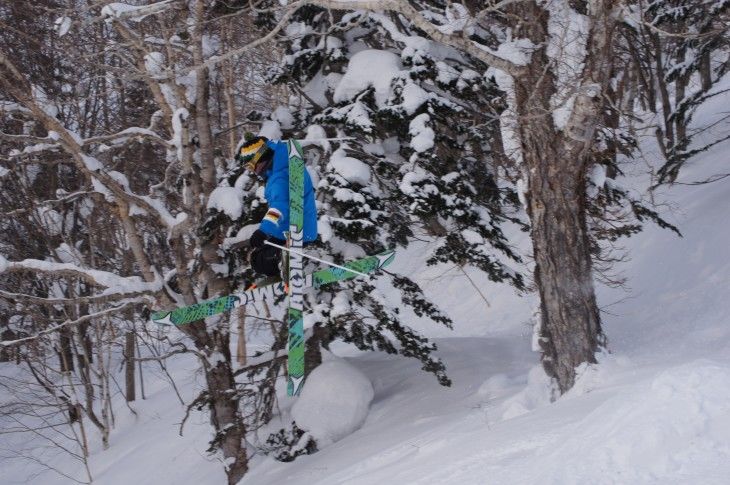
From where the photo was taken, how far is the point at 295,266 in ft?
24.8

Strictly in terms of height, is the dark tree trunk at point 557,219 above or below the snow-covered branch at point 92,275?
below

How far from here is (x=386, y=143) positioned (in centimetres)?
977

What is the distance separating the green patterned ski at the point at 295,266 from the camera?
7242mm

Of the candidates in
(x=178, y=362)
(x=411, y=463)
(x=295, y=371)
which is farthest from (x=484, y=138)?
(x=178, y=362)

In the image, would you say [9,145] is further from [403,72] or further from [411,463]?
[411,463]

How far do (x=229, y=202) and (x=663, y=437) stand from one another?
644 cm

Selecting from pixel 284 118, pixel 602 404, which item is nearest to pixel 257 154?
pixel 284 118

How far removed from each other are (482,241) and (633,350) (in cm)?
221

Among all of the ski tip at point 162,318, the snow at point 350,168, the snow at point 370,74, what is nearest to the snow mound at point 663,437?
the snow at point 350,168

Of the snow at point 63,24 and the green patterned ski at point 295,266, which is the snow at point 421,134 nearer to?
the green patterned ski at point 295,266

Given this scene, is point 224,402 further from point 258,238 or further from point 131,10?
point 131,10

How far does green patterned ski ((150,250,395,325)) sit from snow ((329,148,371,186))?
1022 millimetres

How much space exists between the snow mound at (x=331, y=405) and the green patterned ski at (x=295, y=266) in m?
2.00

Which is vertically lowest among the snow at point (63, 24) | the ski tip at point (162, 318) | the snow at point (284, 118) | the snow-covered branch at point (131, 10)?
the ski tip at point (162, 318)
